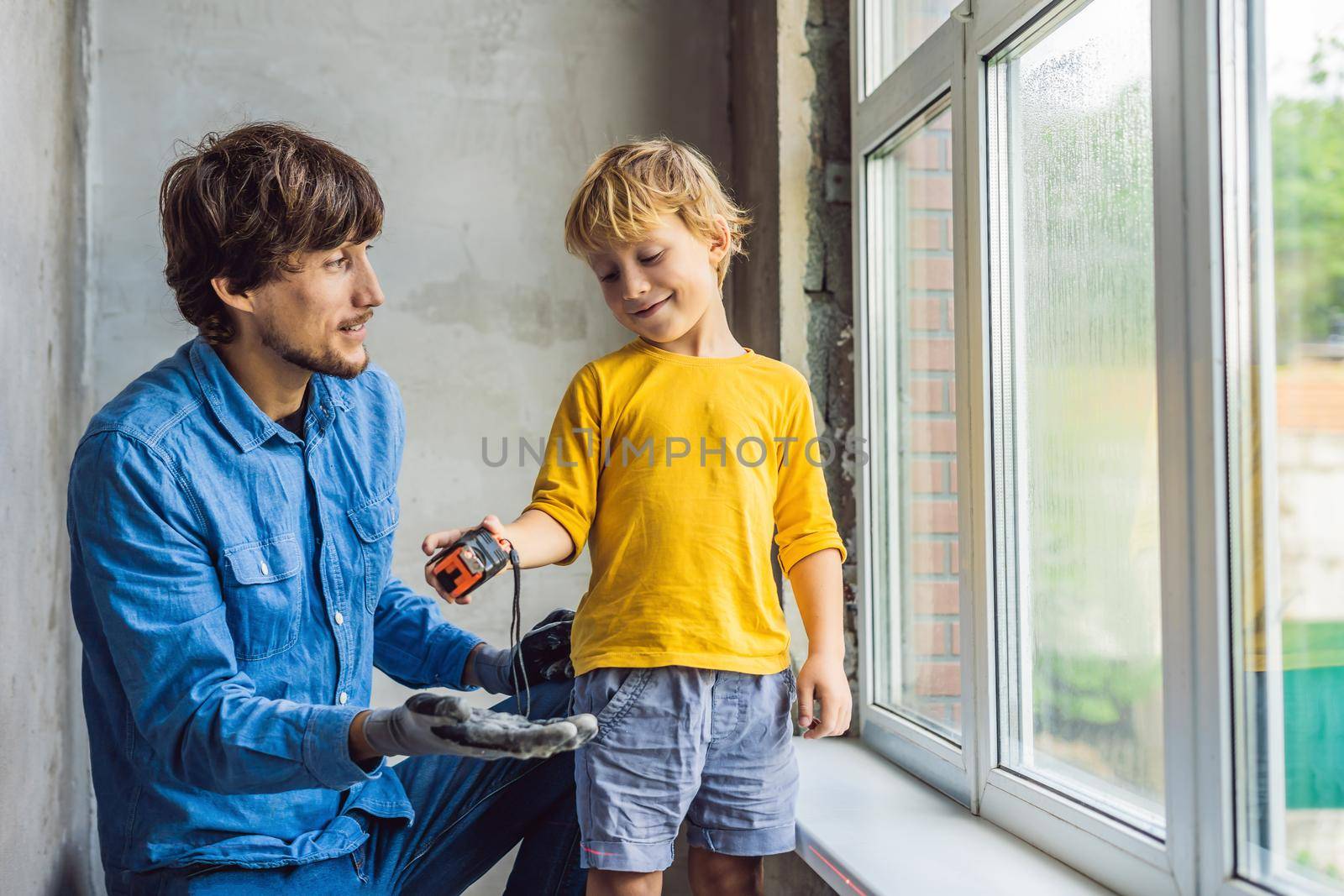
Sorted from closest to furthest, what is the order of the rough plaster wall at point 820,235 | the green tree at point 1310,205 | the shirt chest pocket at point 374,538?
the green tree at point 1310,205 < the shirt chest pocket at point 374,538 < the rough plaster wall at point 820,235

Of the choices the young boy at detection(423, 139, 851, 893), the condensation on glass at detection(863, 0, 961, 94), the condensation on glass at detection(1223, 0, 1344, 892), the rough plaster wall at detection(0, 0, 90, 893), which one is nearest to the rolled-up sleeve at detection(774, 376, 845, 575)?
the young boy at detection(423, 139, 851, 893)

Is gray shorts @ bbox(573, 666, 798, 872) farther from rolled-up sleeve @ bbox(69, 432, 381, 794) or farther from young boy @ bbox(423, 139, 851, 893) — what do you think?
rolled-up sleeve @ bbox(69, 432, 381, 794)

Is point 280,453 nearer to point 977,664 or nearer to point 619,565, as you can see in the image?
point 619,565

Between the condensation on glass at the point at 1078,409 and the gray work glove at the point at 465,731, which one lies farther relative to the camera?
the condensation on glass at the point at 1078,409

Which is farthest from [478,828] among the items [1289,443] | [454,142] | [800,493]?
[454,142]

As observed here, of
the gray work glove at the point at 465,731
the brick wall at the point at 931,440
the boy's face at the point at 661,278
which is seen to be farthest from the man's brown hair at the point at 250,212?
the brick wall at the point at 931,440

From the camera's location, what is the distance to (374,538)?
4.86ft

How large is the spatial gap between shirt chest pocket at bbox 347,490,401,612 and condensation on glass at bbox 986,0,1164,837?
876 millimetres

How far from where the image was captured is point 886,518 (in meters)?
1.93

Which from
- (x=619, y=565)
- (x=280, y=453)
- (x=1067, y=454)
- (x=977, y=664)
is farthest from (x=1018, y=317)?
(x=280, y=453)

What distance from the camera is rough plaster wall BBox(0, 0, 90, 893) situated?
150 centimetres

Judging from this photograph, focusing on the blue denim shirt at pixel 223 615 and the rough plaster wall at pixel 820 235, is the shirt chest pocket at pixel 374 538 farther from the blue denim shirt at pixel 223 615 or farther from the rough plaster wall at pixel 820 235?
the rough plaster wall at pixel 820 235

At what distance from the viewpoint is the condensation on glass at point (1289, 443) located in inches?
36.6

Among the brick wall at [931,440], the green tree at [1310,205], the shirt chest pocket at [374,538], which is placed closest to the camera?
the green tree at [1310,205]
